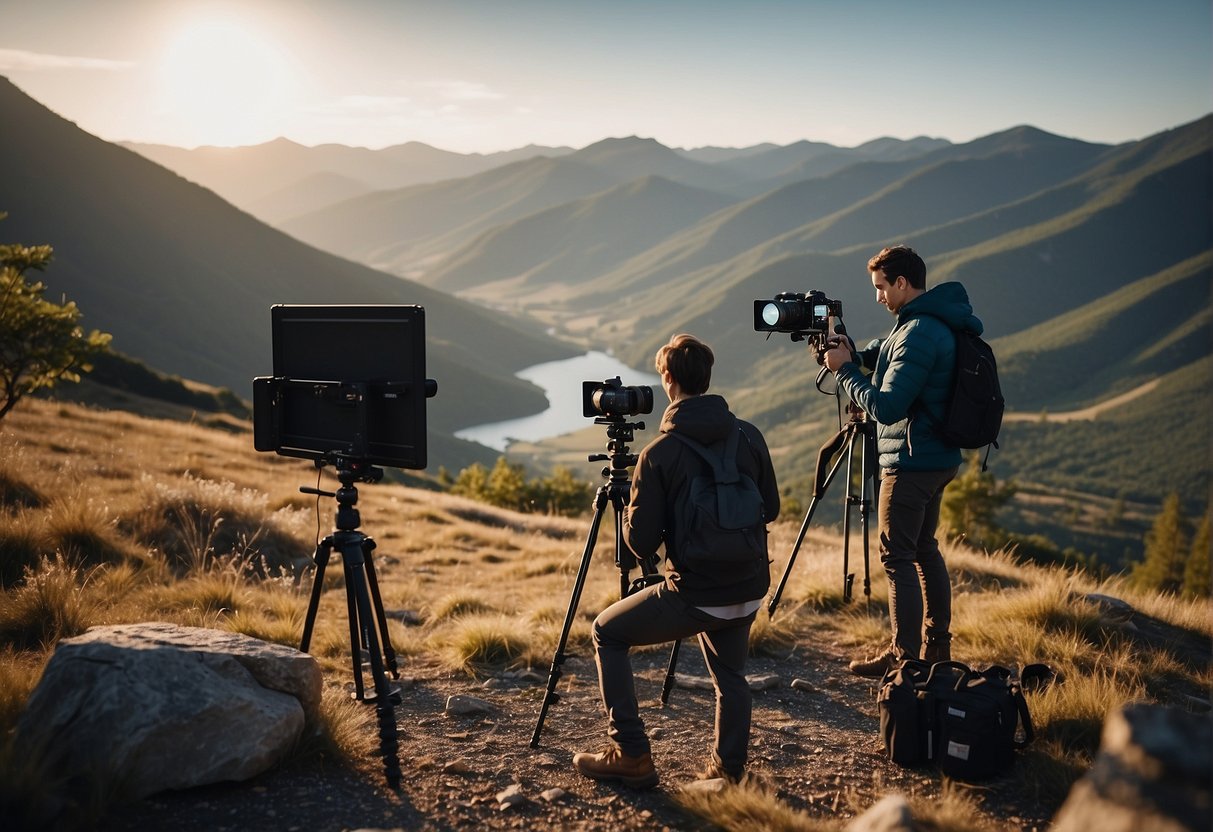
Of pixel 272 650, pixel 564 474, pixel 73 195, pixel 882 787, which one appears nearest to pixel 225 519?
pixel 272 650

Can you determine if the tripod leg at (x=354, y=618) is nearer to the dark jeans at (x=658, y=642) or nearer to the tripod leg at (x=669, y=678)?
the dark jeans at (x=658, y=642)

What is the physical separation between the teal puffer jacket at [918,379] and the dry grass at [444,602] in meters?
1.38

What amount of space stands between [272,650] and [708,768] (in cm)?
206

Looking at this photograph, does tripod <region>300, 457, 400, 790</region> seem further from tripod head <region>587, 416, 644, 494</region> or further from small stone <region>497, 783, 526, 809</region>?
tripod head <region>587, 416, 644, 494</region>

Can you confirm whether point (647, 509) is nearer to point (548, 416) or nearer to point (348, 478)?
point (348, 478)

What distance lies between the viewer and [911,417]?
415cm

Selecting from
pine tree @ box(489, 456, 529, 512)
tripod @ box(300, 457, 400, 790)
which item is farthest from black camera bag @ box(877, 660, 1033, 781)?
pine tree @ box(489, 456, 529, 512)

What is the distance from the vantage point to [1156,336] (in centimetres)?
16950

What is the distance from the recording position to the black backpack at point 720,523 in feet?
10.4

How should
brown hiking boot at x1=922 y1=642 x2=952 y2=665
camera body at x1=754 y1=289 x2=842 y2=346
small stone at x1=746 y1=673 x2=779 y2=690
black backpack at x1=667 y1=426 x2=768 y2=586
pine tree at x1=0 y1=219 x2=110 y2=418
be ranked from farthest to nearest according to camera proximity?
pine tree at x1=0 y1=219 x2=110 y2=418 < small stone at x1=746 y1=673 x2=779 y2=690 < camera body at x1=754 y1=289 x2=842 y2=346 < brown hiking boot at x1=922 y1=642 x2=952 y2=665 < black backpack at x1=667 y1=426 x2=768 y2=586

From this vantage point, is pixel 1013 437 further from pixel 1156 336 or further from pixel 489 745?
pixel 489 745

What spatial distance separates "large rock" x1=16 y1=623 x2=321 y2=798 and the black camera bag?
2.75 meters

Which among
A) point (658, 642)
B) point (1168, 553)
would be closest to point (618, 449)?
point (658, 642)

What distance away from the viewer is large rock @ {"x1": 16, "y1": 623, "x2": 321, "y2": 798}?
120 inches
